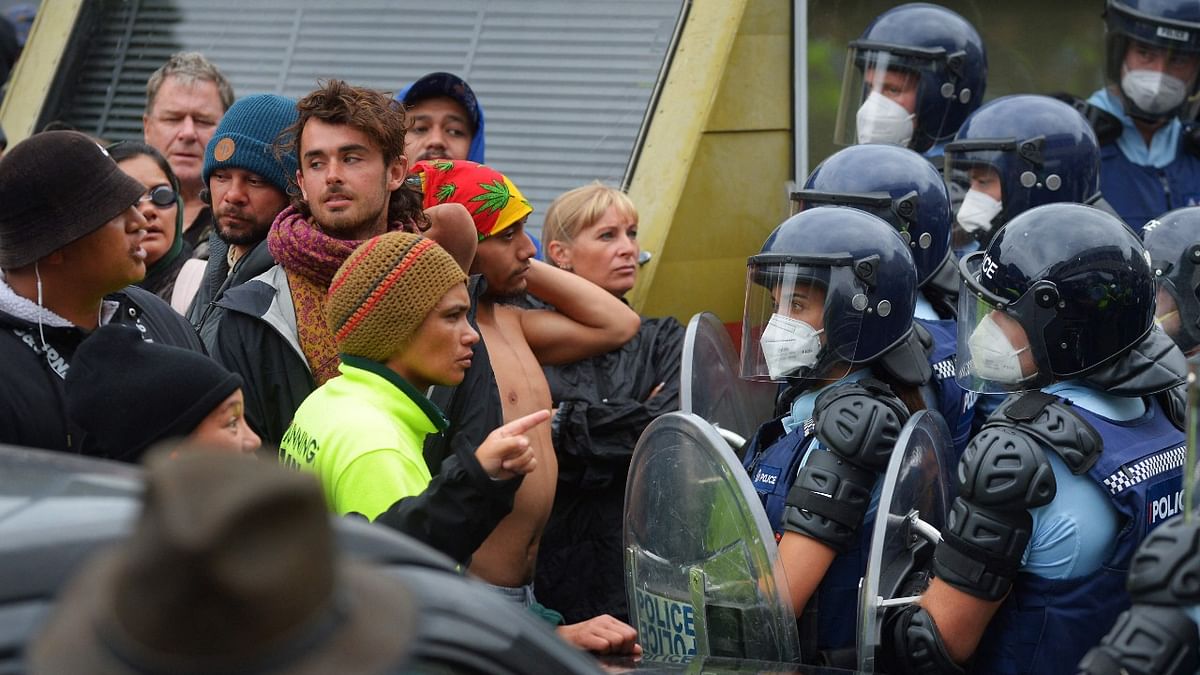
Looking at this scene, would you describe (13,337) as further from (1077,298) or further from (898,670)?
(1077,298)

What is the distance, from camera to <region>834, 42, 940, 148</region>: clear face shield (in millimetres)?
6238

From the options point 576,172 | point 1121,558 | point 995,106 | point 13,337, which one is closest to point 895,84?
point 995,106

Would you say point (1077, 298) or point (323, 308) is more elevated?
point (1077, 298)

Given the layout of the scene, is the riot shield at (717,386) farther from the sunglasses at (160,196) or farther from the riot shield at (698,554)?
the sunglasses at (160,196)

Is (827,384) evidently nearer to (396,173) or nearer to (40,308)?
(396,173)

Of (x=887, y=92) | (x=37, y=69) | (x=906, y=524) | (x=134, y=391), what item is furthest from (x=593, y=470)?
(x=37, y=69)

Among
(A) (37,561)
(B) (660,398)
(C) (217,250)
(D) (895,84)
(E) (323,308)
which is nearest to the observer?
(A) (37,561)

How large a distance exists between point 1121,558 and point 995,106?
9.51 ft

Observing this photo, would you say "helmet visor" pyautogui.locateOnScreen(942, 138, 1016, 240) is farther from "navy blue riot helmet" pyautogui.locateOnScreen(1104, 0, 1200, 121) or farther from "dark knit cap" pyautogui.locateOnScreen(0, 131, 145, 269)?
"dark knit cap" pyautogui.locateOnScreen(0, 131, 145, 269)

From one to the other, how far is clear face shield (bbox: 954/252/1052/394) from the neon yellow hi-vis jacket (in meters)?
1.25

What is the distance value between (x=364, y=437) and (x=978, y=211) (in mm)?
3140

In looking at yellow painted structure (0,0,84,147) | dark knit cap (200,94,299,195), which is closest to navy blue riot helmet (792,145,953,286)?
dark knit cap (200,94,299,195)

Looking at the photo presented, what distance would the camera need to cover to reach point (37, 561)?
159 cm

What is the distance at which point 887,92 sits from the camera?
20.6 feet
